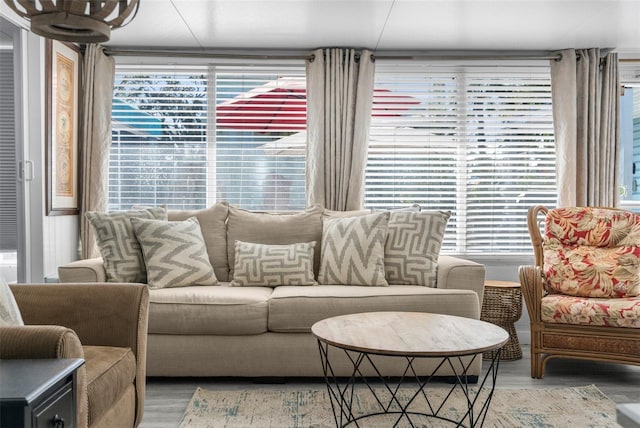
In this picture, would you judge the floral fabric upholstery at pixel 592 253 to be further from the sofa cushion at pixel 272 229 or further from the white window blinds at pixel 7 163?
the white window blinds at pixel 7 163

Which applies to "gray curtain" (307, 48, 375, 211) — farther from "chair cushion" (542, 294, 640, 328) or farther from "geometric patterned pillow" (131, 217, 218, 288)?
"chair cushion" (542, 294, 640, 328)

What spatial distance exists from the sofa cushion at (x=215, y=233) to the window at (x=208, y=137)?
66 cm

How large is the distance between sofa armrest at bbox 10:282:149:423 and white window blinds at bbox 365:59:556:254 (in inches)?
104

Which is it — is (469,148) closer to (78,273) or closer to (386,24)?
(386,24)

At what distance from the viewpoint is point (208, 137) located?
455 centimetres

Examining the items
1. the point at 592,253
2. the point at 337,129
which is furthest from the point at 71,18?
the point at 592,253

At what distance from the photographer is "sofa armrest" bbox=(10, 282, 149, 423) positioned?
89.4 inches

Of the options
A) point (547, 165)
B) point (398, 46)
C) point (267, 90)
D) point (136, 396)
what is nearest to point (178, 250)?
point (136, 396)

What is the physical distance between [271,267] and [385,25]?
1864 millimetres

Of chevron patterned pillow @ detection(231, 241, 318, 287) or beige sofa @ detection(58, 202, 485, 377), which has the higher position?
chevron patterned pillow @ detection(231, 241, 318, 287)

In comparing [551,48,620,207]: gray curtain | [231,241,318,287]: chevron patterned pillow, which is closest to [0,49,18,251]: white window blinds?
[231,241,318,287]: chevron patterned pillow

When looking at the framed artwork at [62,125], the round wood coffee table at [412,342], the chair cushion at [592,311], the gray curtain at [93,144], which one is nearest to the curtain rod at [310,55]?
the gray curtain at [93,144]

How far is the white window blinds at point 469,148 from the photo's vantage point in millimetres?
4590

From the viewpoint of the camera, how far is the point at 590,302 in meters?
3.32
